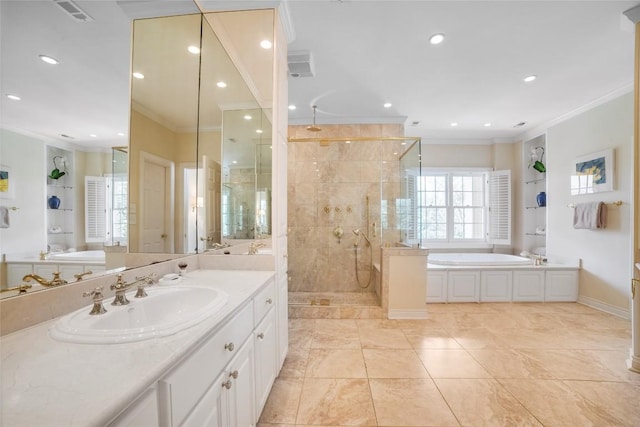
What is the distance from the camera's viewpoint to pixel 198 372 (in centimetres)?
84

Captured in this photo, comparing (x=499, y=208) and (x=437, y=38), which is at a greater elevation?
(x=437, y=38)

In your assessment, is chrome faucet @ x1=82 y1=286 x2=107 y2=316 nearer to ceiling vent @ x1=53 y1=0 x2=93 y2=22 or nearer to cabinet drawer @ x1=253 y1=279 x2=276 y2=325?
cabinet drawer @ x1=253 y1=279 x2=276 y2=325

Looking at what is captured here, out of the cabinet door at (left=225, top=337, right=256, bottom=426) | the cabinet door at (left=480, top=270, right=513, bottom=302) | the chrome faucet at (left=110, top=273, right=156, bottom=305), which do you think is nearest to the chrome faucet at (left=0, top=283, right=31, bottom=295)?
the chrome faucet at (left=110, top=273, right=156, bottom=305)

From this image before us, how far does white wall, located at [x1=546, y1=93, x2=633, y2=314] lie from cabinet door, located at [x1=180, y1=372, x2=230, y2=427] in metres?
4.05

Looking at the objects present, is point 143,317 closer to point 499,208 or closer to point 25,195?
point 25,195

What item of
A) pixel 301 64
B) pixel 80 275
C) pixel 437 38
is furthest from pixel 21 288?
pixel 437 38

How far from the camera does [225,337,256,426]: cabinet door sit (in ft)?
3.56

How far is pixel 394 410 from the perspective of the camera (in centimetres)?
165

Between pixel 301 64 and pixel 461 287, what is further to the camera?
pixel 461 287

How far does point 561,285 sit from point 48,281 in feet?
17.2

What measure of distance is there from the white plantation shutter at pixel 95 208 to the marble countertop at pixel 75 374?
1.14 ft

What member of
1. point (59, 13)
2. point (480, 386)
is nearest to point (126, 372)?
point (59, 13)

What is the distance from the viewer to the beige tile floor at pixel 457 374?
1614 mm

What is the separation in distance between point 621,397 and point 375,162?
315 cm
